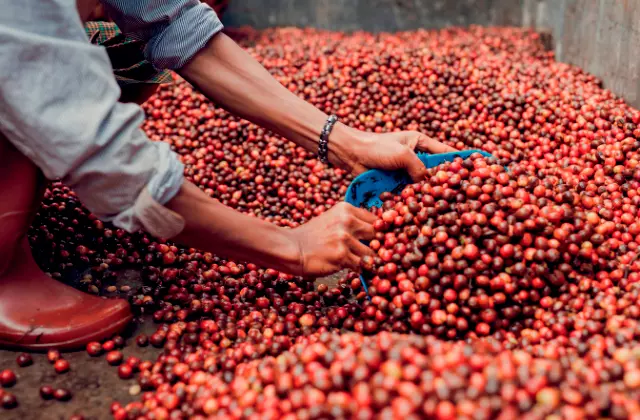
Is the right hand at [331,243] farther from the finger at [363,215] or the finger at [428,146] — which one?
the finger at [428,146]

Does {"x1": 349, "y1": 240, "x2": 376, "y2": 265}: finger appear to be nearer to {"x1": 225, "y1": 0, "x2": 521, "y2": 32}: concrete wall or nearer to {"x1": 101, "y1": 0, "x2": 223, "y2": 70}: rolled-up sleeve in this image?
{"x1": 101, "y1": 0, "x2": 223, "y2": 70}: rolled-up sleeve

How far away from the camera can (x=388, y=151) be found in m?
2.91

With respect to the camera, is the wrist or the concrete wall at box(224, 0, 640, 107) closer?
the wrist

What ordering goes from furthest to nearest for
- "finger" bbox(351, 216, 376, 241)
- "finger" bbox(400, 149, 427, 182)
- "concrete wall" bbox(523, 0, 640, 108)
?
"concrete wall" bbox(523, 0, 640, 108) < "finger" bbox(400, 149, 427, 182) < "finger" bbox(351, 216, 376, 241)

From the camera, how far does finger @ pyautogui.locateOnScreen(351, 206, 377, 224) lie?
106 inches

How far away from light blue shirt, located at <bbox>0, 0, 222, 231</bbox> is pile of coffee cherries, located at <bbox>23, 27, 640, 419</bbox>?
0.81 meters

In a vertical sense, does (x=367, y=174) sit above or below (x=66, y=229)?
above

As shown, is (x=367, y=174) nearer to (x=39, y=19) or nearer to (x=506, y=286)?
(x=506, y=286)

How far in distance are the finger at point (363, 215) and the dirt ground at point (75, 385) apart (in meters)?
1.14

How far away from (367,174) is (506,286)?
0.91m

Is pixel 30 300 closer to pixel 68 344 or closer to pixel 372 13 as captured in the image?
pixel 68 344

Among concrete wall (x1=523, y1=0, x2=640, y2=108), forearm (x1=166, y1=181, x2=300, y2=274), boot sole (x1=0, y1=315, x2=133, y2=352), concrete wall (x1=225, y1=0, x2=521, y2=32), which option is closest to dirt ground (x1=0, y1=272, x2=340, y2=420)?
boot sole (x1=0, y1=315, x2=133, y2=352)

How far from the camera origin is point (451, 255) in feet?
8.08

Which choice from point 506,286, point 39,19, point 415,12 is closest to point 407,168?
point 506,286
